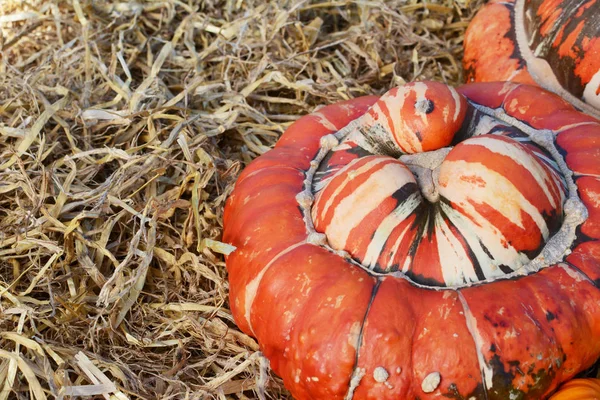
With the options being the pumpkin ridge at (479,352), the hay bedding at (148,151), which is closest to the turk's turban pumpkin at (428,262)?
the pumpkin ridge at (479,352)

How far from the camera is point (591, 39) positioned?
269 centimetres

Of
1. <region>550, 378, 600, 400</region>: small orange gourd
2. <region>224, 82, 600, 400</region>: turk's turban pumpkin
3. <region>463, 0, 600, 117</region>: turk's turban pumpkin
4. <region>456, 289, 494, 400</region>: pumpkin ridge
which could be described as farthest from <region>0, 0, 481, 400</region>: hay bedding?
<region>550, 378, 600, 400</region>: small orange gourd

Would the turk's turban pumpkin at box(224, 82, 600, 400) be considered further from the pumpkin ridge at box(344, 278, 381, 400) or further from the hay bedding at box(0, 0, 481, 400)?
the hay bedding at box(0, 0, 481, 400)

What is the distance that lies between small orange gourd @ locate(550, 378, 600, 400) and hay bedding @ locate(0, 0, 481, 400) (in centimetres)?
92

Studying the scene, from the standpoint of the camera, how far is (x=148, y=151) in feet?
10.2

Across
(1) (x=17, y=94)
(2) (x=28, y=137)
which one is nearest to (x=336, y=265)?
(2) (x=28, y=137)

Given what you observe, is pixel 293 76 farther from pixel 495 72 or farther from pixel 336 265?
pixel 336 265

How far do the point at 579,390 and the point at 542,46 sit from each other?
1.51 meters

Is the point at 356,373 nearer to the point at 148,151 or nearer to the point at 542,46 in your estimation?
the point at 148,151

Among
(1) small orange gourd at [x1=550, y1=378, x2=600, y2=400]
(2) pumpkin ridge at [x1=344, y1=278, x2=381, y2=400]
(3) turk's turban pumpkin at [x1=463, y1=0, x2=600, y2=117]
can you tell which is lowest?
(1) small orange gourd at [x1=550, y1=378, x2=600, y2=400]

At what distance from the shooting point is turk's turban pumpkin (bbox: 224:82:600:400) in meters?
1.97

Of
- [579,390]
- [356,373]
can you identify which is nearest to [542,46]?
[579,390]

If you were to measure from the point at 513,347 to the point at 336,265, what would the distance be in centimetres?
57

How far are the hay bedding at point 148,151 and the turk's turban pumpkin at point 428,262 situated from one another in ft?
0.96
